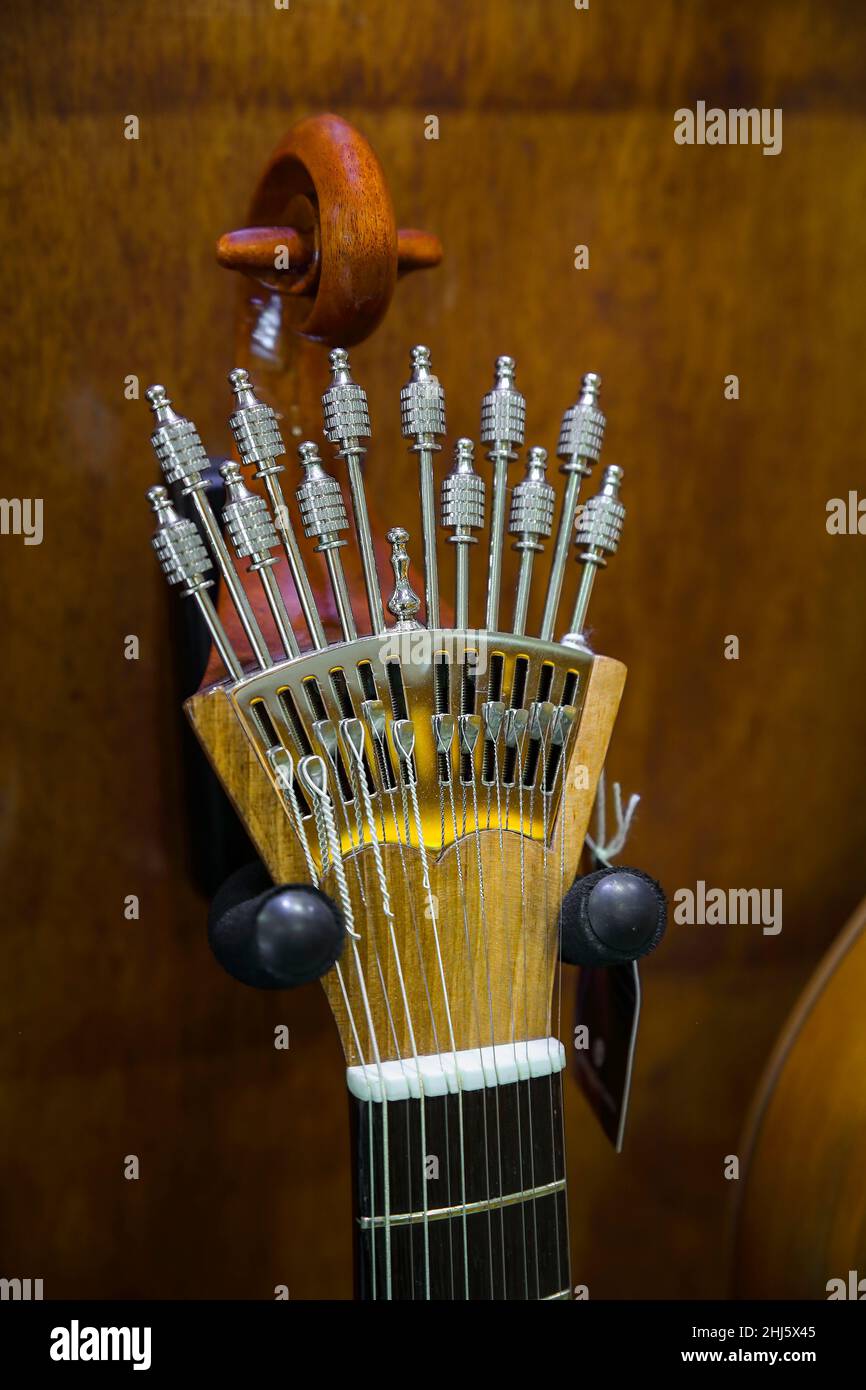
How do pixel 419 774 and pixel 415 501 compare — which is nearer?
Answer: pixel 419 774

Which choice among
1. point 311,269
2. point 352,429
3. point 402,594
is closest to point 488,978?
point 402,594

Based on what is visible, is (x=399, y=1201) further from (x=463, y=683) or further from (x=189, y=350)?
(x=189, y=350)

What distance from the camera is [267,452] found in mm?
731

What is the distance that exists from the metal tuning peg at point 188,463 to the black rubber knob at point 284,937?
14cm

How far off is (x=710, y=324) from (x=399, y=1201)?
2.49ft

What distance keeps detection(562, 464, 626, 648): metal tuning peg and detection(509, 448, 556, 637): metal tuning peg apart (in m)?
0.03

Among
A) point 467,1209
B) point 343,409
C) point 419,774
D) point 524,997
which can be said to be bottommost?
point 467,1209

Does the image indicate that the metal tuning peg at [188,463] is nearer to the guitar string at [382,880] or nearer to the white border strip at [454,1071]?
the guitar string at [382,880]

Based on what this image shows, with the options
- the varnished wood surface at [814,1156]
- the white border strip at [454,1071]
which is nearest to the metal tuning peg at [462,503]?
the white border strip at [454,1071]

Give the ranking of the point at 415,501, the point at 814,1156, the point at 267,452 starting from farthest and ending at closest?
the point at 415,501 → the point at 814,1156 → the point at 267,452

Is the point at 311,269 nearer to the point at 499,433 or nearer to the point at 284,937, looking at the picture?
the point at 499,433

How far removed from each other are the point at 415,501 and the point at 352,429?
1.03ft

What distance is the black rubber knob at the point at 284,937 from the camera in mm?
632

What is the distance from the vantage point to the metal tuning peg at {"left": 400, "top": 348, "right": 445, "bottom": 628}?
744mm
